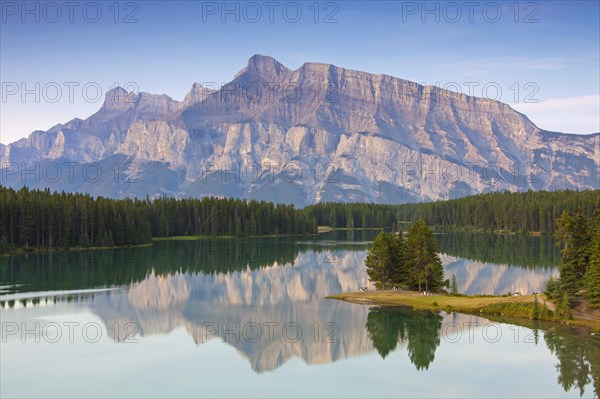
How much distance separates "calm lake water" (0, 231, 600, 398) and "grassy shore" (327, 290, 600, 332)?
2.42 m

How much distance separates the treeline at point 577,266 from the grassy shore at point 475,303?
72.1 inches

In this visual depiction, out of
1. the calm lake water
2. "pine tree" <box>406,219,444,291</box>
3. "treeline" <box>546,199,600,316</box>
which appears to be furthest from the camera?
"pine tree" <box>406,219,444,291</box>

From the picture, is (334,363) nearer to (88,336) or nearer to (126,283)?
(88,336)

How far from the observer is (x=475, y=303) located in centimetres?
8375

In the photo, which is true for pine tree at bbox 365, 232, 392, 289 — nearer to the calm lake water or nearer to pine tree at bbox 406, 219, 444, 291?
pine tree at bbox 406, 219, 444, 291

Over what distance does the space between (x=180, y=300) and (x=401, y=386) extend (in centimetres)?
5298

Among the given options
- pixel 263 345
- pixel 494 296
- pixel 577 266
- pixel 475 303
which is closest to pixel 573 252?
pixel 577 266

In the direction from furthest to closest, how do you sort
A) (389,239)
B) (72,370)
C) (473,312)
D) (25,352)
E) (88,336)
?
(389,239), (473,312), (88,336), (25,352), (72,370)

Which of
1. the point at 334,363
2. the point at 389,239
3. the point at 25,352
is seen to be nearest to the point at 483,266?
the point at 389,239

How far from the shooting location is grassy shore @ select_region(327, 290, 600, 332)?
7631cm

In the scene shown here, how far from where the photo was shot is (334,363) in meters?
62.6

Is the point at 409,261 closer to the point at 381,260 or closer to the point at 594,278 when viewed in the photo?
the point at 381,260

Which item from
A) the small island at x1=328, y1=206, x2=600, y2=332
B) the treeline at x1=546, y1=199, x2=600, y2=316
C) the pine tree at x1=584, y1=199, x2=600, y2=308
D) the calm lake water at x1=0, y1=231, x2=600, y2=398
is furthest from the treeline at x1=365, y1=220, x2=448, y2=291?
the pine tree at x1=584, y1=199, x2=600, y2=308

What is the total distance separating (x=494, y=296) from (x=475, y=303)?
7.03m
